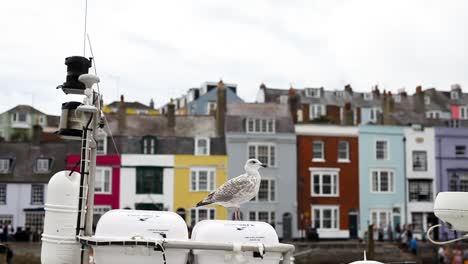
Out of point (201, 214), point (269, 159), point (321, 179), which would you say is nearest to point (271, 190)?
point (269, 159)

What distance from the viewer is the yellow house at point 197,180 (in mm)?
39094

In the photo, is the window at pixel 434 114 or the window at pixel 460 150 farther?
the window at pixel 434 114

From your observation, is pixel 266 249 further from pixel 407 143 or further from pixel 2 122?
pixel 2 122

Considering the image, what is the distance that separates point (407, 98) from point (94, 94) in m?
67.9

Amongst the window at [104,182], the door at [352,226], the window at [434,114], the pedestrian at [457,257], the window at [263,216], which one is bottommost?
the pedestrian at [457,257]

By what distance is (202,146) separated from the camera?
40.2m

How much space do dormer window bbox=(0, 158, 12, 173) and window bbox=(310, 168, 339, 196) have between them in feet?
60.9

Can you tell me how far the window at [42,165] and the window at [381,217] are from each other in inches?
811

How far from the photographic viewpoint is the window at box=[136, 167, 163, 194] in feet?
127

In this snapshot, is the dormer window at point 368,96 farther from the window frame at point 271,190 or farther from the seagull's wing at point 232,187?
the seagull's wing at point 232,187

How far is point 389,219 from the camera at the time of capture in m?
42.3

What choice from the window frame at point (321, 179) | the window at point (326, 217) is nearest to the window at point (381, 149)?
the window frame at point (321, 179)

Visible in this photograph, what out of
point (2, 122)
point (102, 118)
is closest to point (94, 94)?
point (102, 118)

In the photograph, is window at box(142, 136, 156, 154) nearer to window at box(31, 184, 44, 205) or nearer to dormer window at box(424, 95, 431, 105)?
window at box(31, 184, 44, 205)
